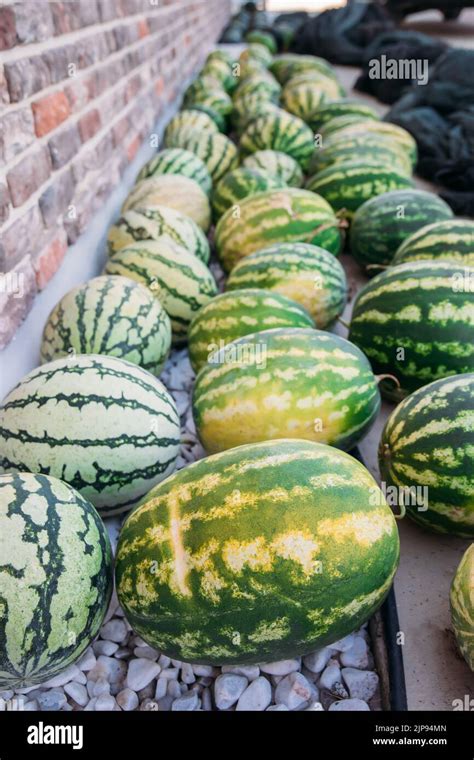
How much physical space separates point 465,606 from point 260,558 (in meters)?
0.43

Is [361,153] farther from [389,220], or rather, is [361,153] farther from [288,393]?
[288,393]

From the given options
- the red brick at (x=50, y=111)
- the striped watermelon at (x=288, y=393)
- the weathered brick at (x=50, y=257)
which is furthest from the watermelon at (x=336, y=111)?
the striped watermelon at (x=288, y=393)

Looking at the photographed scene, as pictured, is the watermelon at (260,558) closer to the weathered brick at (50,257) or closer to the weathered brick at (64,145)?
the weathered brick at (50,257)

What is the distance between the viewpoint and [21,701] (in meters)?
1.31

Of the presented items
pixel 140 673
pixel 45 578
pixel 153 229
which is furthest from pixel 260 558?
pixel 153 229

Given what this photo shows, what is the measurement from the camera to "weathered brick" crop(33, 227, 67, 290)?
6.78ft

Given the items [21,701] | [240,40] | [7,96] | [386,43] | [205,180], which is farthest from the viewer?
[240,40]

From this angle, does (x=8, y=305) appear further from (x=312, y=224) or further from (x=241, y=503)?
A: (x=312, y=224)

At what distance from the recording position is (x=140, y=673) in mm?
1362

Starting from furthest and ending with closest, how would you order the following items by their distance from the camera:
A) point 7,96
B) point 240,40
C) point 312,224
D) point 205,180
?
point 240,40
point 205,180
point 312,224
point 7,96

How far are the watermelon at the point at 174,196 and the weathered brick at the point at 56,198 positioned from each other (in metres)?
0.46

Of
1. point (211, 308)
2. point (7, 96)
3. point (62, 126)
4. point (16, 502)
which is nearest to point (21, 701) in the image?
point (16, 502)

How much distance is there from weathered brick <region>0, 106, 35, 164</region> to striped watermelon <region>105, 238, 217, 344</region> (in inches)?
19.5
